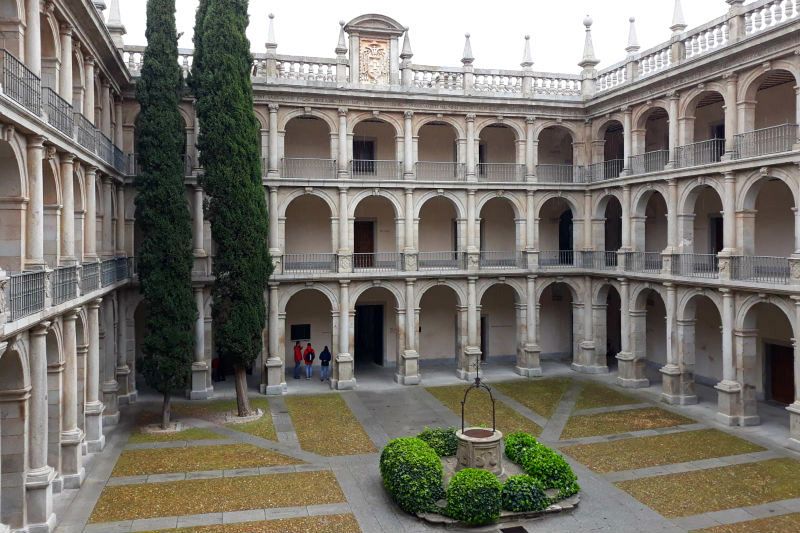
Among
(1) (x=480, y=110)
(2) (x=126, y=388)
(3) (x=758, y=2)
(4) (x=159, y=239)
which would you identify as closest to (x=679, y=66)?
(3) (x=758, y=2)

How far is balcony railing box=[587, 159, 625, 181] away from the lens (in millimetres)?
29031

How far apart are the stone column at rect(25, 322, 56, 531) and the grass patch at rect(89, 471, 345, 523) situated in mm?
1162

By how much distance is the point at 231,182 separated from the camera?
21.6 m

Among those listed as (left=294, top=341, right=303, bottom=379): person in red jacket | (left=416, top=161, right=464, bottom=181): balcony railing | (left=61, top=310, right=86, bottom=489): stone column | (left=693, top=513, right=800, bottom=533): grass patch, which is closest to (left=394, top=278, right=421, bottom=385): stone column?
(left=294, top=341, right=303, bottom=379): person in red jacket

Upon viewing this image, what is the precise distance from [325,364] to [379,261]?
17.9 feet

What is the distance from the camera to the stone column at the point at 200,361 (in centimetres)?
2498

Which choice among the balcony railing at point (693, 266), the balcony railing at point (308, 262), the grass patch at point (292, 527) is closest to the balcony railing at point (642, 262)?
the balcony railing at point (693, 266)

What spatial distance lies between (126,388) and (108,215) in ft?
23.4

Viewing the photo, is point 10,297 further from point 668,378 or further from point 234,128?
point 668,378

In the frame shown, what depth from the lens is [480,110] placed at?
28.3 metres

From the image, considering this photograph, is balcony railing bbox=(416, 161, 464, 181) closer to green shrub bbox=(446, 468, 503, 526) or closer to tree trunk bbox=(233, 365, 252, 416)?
tree trunk bbox=(233, 365, 252, 416)

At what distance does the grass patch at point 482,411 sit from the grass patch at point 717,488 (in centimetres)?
501

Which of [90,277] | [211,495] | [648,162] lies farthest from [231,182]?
[648,162]

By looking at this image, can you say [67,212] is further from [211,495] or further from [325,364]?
[325,364]
